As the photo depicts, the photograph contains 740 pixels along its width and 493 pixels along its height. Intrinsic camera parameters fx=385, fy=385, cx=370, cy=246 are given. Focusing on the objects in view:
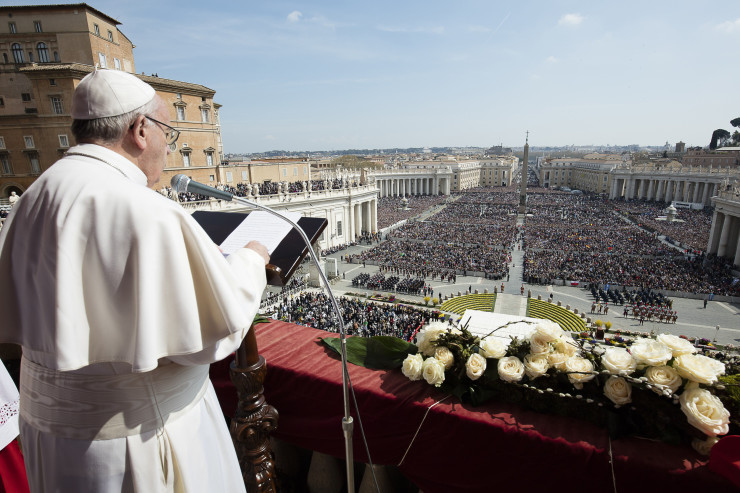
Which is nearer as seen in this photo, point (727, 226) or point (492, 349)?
point (492, 349)

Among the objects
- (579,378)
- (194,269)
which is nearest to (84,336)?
(194,269)

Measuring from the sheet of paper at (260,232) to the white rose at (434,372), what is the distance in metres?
1.41

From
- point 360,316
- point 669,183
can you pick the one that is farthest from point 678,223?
point 360,316

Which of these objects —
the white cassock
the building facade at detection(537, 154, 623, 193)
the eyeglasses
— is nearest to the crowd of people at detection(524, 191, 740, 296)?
the eyeglasses

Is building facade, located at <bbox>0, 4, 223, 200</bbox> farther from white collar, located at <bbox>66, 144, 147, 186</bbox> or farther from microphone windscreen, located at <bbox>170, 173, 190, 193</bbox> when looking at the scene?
white collar, located at <bbox>66, 144, 147, 186</bbox>

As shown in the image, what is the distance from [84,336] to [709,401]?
10.2ft

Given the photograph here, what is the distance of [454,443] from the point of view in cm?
273

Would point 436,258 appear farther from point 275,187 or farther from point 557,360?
point 557,360

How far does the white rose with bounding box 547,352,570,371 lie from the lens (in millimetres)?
2674

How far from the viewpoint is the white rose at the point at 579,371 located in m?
2.55

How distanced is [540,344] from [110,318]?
2636 millimetres

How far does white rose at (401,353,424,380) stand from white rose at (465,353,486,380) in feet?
1.15

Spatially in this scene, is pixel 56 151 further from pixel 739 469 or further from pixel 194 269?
pixel 739 469

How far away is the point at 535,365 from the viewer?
105 inches
